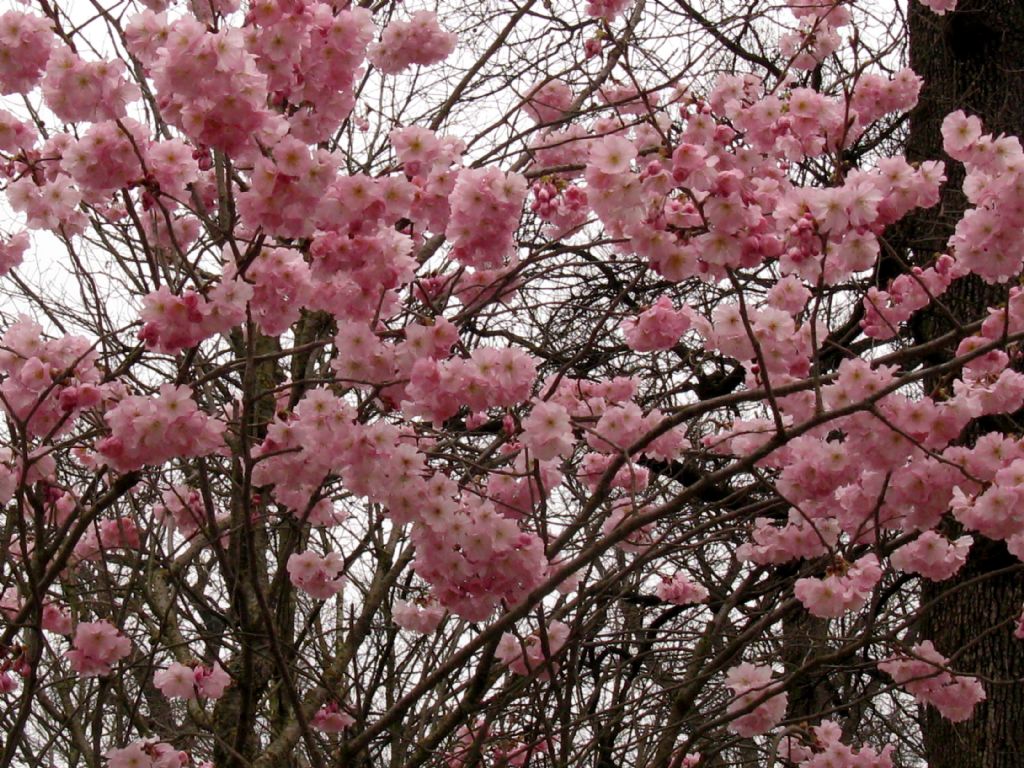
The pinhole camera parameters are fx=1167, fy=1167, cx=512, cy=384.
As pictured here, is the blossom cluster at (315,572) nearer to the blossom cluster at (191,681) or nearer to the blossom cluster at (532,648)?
the blossom cluster at (191,681)

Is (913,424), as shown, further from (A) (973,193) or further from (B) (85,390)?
(B) (85,390)

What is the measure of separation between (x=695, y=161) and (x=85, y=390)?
62.8 inches

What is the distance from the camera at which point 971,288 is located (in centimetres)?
561

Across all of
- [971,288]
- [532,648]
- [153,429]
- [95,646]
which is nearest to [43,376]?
[153,429]

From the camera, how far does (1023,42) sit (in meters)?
6.11

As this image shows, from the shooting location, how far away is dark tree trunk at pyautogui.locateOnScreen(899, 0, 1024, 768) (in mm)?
4883

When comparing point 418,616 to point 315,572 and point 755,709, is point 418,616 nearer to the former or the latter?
point 315,572

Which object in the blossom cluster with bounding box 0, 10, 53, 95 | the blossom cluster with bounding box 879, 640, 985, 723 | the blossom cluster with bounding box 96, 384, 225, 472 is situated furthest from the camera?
the blossom cluster with bounding box 879, 640, 985, 723

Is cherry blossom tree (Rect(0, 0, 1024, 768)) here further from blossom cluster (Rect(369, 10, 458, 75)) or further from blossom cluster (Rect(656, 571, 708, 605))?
blossom cluster (Rect(656, 571, 708, 605))

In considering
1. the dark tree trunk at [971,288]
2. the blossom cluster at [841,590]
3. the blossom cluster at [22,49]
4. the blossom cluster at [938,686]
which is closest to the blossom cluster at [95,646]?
the blossom cluster at [22,49]

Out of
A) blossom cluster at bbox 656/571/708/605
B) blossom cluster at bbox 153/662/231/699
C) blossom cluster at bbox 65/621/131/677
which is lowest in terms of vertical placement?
blossom cluster at bbox 65/621/131/677

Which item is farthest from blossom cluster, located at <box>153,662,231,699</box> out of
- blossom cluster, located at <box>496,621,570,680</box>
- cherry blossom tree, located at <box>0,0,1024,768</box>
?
blossom cluster, located at <box>496,621,570,680</box>

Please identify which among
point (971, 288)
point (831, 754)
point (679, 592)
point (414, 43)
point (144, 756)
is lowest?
point (831, 754)

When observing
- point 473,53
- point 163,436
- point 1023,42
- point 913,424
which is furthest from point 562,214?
point 1023,42
